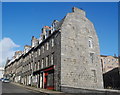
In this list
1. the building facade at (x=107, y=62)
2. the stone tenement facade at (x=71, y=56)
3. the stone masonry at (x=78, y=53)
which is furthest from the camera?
the building facade at (x=107, y=62)

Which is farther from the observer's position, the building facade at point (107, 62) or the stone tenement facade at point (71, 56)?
the building facade at point (107, 62)

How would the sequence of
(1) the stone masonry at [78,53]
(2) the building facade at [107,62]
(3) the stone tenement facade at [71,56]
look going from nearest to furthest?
(3) the stone tenement facade at [71,56]
(1) the stone masonry at [78,53]
(2) the building facade at [107,62]

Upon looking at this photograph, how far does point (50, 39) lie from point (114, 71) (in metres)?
19.0

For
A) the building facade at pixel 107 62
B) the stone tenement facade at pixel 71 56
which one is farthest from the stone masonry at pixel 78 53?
the building facade at pixel 107 62

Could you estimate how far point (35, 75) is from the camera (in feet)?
92.3

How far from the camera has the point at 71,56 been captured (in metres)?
21.2

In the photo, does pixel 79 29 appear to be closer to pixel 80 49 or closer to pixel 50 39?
pixel 80 49

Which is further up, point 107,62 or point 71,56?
point 107,62

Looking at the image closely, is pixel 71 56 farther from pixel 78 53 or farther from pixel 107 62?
pixel 107 62

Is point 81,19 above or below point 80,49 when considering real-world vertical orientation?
above

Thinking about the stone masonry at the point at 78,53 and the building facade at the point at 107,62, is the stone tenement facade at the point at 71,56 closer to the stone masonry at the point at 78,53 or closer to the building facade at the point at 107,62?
the stone masonry at the point at 78,53

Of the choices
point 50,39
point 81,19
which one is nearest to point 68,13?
point 81,19

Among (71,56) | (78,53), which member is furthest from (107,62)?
(71,56)

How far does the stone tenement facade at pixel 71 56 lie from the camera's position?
20.0 m
